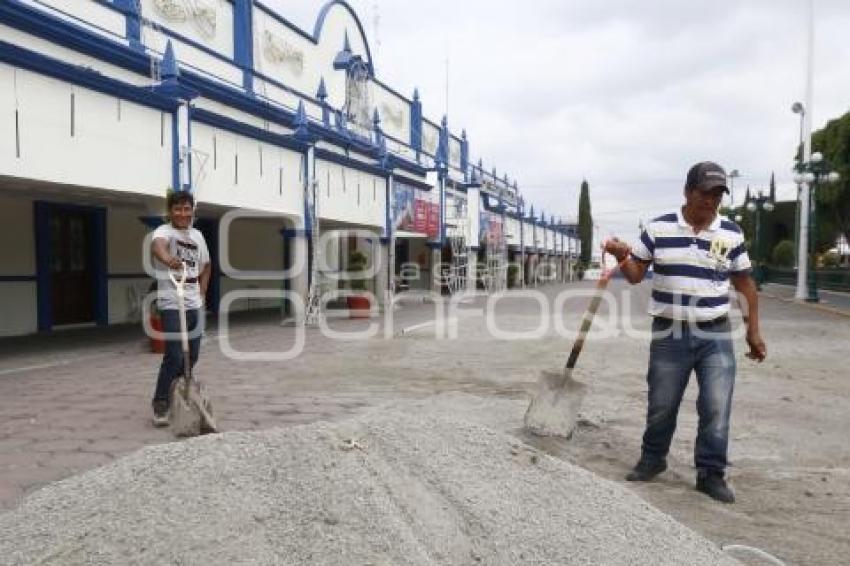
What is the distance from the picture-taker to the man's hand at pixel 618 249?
4.12m

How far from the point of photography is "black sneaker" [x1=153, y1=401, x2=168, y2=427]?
5.21 meters

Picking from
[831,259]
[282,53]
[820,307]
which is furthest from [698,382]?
[831,259]

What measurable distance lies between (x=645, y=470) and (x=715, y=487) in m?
0.40

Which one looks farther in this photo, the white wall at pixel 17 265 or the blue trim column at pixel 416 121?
the blue trim column at pixel 416 121

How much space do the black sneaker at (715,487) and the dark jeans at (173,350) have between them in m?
3.42

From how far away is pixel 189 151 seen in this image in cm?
998

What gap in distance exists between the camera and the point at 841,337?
42.4 ft

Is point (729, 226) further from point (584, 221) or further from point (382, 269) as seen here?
point (584, 221)

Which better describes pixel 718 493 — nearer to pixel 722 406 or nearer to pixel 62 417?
pixel 722 406

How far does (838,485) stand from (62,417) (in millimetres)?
5348

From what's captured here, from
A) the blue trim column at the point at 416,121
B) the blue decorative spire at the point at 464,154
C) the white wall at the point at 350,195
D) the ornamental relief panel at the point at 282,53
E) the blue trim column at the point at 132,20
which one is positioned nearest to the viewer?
the blue trim column at the point at 132,20

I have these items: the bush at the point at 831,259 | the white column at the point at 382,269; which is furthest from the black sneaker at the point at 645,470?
the bush at the point at 831,259

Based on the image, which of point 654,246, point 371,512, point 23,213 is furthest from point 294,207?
point 371,512

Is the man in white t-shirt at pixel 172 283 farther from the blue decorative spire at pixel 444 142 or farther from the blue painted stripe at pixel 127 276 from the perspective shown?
the blue decorative spire at pixel 444 142
